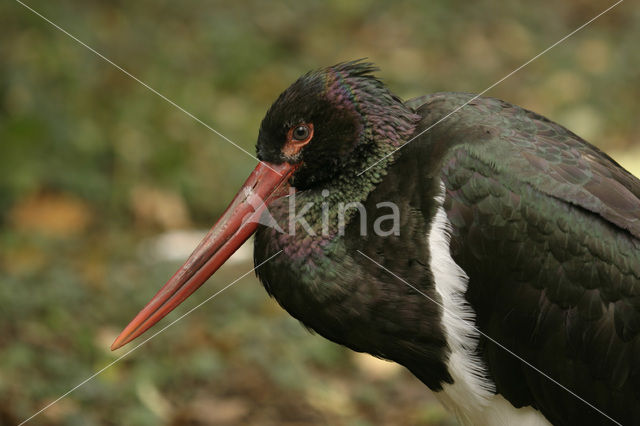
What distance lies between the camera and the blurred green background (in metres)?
4.20

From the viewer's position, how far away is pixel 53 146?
5.86 m

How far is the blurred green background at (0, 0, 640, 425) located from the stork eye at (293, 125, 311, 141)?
149 centimetres

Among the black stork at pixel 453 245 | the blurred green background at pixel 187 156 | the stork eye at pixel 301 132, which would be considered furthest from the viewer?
the blurred green background at pixel 187 156

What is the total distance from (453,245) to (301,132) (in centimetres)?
69

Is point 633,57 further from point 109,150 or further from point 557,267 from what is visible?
point 557,267

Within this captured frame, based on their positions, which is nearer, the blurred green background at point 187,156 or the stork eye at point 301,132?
the stork eye at point 301,132

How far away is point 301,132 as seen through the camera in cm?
316

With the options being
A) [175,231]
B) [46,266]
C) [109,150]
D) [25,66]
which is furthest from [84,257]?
[25,66]

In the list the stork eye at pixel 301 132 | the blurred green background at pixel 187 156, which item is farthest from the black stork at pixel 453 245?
the blurred green background at pixel 187 156

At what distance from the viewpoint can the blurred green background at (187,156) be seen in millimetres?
4199

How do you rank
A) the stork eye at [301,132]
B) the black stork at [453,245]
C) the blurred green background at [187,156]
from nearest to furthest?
the black stork at [453,245] < the stork eye at [301,132] < the blurred green background at [187,156]

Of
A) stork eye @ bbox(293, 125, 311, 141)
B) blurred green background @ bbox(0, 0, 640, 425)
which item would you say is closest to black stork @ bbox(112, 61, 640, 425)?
stork eye @ bbox(293, 125, 311, 141)

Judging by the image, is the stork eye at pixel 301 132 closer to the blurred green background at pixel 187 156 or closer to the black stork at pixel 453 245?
the black stork at pixel 453 245

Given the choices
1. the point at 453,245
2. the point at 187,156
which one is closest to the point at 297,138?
the point at 453,245
